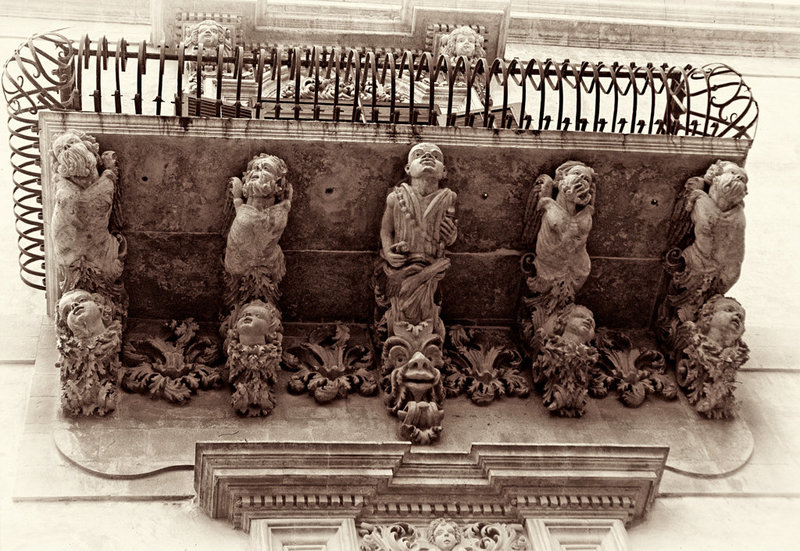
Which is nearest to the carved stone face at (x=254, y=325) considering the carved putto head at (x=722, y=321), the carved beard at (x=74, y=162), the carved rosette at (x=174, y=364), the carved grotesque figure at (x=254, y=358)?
the carved grotesque figure at (x=254, y=358)

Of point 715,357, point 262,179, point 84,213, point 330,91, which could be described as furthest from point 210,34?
point 715,357

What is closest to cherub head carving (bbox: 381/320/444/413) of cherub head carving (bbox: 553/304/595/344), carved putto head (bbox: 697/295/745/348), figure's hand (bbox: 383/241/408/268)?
figure's hand (bbox: 383/241/408/268)

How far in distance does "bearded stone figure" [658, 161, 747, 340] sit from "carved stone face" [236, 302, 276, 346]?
300cm

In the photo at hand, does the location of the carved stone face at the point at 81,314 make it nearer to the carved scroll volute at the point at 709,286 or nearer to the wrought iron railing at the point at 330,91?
the wrought iron railing at the point at 330,91

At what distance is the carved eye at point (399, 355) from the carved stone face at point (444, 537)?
130 centimetres

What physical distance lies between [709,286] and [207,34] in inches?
206

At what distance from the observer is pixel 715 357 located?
10609mm

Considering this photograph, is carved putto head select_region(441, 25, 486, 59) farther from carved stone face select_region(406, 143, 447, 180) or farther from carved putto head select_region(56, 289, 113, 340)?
carved putto head select_region(56, 289, 113, 340)

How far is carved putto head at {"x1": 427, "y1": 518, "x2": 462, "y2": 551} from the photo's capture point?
9.51 m

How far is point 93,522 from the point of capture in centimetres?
941

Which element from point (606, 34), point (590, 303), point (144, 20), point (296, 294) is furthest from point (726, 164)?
point (144, 20)

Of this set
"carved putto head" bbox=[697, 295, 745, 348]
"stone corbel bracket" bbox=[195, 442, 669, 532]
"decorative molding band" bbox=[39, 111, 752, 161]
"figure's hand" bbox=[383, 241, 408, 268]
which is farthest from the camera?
"carved putto head" bbox=[697, 295, 745, 348]

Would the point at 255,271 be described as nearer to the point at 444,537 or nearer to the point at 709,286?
the point at 444,537

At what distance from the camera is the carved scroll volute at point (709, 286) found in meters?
10.6
